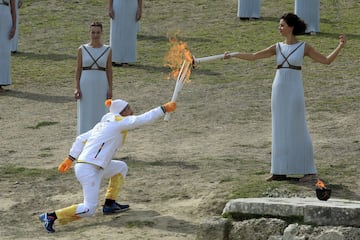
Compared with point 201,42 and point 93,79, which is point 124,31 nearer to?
point 201,42

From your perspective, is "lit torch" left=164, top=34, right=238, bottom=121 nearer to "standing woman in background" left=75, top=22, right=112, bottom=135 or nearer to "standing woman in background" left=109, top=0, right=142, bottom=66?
"standing woman in background" left=75, top=22, right=112, bottom=135

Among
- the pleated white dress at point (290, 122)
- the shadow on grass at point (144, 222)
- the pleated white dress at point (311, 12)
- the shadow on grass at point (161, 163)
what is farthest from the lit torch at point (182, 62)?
the pleated white dress at point (311, 12)

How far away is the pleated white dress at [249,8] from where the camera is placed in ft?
84.7

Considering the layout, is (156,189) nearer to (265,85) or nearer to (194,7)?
(265,85)

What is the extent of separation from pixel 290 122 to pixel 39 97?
7.72 meters

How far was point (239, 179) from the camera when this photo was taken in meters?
13.4

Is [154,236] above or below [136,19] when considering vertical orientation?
below

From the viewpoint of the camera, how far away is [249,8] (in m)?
A: 25.8

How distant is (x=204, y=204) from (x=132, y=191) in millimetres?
1178

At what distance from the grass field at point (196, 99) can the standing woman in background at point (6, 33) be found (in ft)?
1.11

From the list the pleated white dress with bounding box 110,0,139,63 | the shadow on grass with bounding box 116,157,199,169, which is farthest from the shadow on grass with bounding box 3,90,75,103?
the shadow on grass with bounding box 116,157,199,169

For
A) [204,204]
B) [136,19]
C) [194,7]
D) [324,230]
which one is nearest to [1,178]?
[204,204]

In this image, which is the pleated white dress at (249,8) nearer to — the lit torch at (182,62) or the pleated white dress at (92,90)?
the pleated white dress at (92,90)

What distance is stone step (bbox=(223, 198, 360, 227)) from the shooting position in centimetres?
1077
